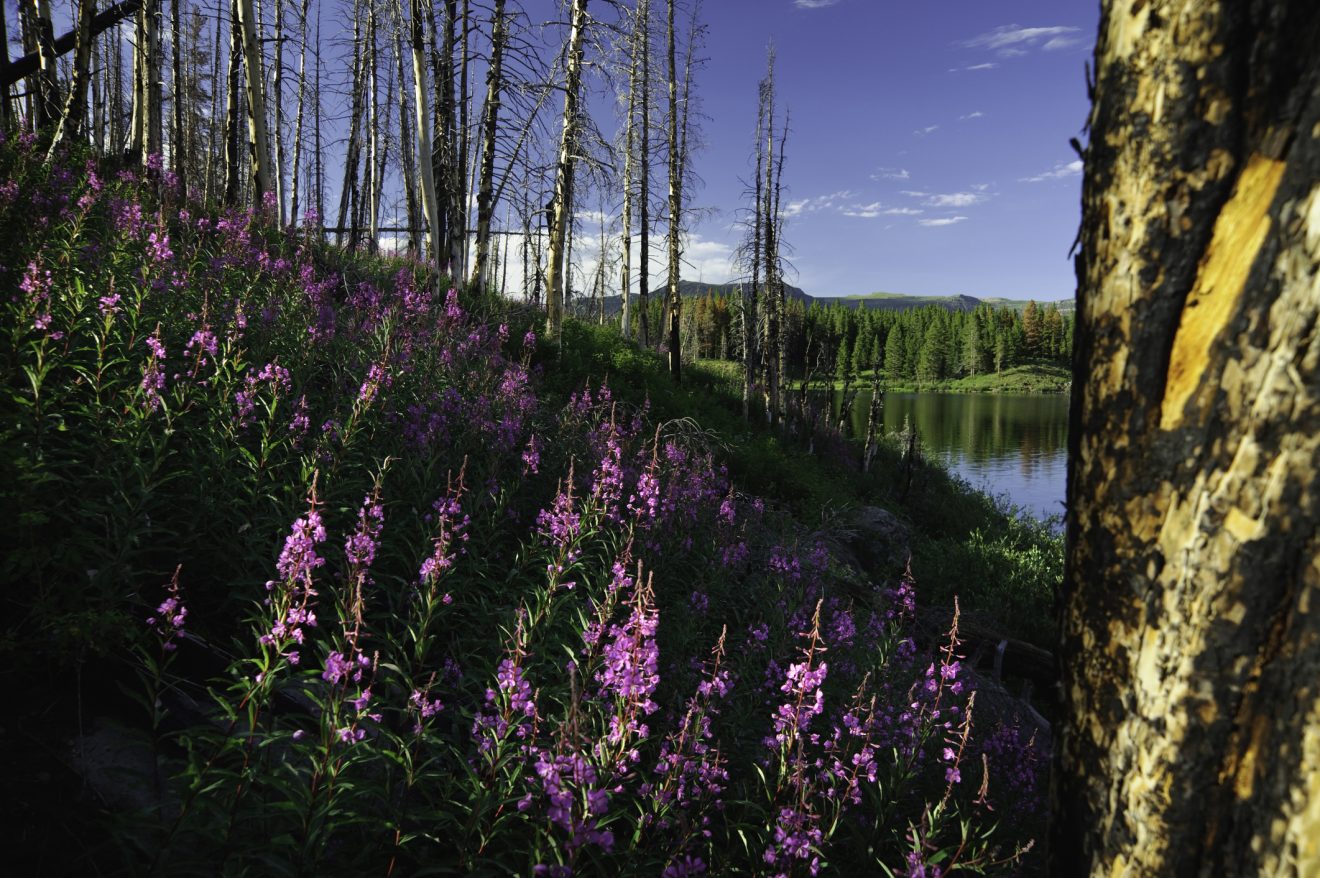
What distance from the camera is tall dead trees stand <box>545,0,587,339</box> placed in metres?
11.5

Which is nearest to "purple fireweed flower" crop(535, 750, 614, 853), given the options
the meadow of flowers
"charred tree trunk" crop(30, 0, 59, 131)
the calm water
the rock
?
the meadow of flowers

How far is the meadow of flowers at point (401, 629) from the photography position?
201 cm

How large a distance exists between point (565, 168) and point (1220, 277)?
40.3 ft

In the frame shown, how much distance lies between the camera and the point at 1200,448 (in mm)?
1217

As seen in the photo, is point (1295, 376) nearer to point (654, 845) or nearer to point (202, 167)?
point (654, 845)

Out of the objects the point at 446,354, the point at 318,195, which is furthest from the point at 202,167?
the point at 446,354

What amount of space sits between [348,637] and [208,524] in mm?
2023

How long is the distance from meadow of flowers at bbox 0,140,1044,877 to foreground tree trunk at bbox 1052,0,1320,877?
906mm

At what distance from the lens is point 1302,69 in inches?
44.8

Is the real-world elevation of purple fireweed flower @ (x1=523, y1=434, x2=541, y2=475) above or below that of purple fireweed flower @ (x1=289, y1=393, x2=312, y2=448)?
below

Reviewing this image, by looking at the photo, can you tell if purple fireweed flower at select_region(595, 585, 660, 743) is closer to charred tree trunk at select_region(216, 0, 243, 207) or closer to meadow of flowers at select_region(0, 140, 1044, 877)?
meadow of flowers at select_region(0, 140, 1044, 877)

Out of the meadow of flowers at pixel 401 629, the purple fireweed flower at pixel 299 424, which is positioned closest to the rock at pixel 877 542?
the meadow of flowers at pixel 401 629

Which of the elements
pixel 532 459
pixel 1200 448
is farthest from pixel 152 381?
pixel 1200 448

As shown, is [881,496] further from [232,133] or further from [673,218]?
[232,133]
